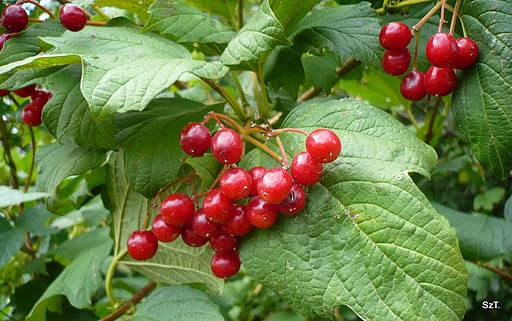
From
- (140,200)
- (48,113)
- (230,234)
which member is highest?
(48,113)

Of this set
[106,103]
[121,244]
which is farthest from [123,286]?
[106,103]

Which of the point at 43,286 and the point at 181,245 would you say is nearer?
the point at 181,245

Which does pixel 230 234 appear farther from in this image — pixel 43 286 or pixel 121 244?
pixel 43 286

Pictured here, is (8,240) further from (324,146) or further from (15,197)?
(324,146)

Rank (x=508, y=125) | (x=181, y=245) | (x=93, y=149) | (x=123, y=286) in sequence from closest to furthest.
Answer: (x=508, y=125) < (x=93, y=149) < (x=181, y=245) < (x=123, y=286)

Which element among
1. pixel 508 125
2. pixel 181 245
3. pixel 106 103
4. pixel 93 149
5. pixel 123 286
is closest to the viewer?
pixel 106 103

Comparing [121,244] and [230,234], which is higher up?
[230,234]

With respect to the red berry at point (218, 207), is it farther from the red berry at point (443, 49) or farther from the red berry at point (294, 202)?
the red berry at point (443, 49)

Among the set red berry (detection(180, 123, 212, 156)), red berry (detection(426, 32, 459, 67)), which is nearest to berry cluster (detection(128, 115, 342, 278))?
red berry (detection(180, 123, 212, 156))
